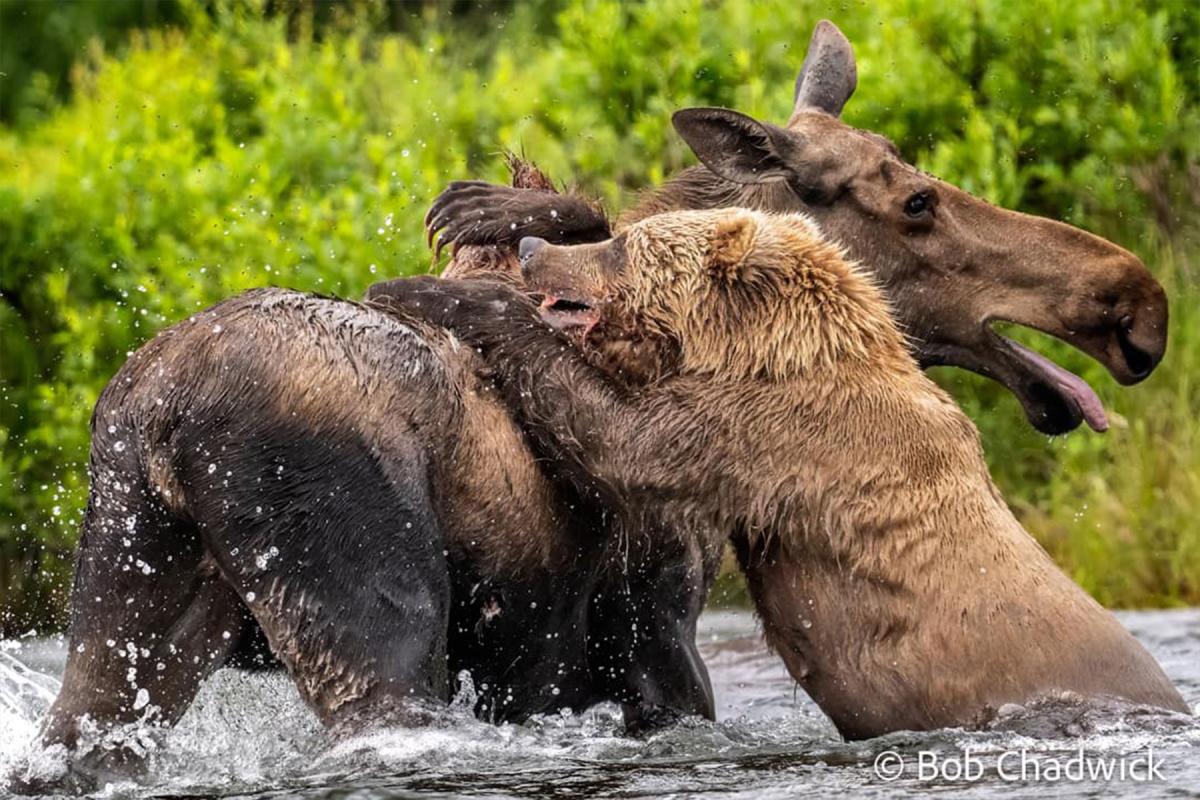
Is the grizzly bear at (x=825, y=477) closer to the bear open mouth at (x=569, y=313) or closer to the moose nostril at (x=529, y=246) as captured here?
the bear open mouth at (x=569, y=313)

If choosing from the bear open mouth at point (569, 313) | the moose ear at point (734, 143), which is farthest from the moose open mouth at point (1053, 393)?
the bear open mouth at point (569, 313)

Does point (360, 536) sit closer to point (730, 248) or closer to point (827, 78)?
point (730, 248)

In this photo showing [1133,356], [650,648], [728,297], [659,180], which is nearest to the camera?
[728,297]

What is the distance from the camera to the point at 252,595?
5418mm

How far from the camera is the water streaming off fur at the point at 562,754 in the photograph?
5309mm

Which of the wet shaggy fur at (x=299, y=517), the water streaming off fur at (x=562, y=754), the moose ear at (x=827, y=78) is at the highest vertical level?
the moose ear at (x=827, y=78)

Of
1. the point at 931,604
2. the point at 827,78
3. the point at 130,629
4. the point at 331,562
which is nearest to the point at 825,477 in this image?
the point at 931,604

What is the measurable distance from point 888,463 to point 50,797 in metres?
2.41

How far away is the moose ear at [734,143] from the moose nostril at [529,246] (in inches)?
42.6

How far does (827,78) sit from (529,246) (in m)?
2.19

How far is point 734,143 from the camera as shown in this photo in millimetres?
7113

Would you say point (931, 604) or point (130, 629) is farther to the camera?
point (931, 604)

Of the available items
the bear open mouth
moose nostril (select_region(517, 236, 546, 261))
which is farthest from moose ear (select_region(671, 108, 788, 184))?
the bear open mouth

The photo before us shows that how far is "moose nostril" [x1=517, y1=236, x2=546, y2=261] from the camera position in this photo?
611cm
